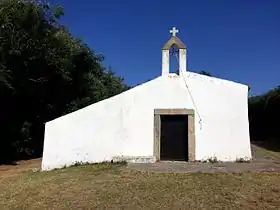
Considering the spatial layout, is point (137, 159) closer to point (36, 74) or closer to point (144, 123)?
point (144, 123)

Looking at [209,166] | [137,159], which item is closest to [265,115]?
[209,166]

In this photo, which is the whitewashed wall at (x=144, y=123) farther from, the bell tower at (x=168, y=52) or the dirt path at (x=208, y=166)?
the dirt path at (x=208, y=166)

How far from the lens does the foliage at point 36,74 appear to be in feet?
59.4

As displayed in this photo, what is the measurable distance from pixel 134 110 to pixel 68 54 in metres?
7.37

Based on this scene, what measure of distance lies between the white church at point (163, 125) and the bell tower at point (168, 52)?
0.12ft

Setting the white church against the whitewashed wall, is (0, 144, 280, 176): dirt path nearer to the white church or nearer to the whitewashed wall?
the white church

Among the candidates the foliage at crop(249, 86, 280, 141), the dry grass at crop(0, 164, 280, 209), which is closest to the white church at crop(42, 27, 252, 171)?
the dry grass at crop(0, 164, 280, 209)

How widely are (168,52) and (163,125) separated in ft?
8.59

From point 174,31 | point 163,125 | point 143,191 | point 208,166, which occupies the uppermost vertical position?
point 174,31

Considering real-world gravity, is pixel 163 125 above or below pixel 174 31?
below

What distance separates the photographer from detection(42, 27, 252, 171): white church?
46.5 feet

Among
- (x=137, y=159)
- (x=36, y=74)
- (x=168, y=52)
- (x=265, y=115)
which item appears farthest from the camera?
(x=265, y=115)

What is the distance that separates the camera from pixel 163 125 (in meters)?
14.6

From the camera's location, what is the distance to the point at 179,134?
14.6 m
